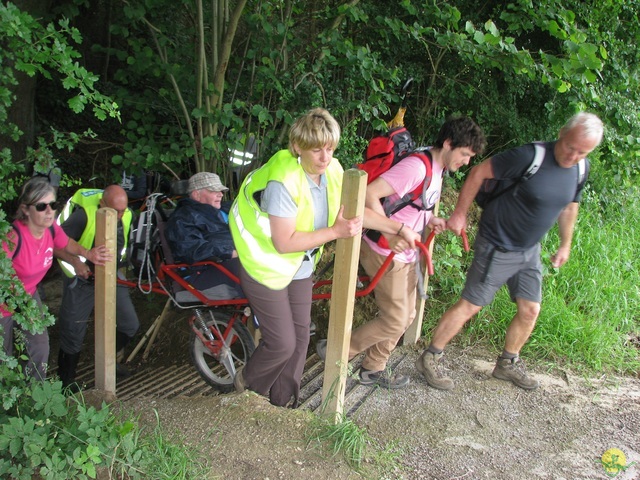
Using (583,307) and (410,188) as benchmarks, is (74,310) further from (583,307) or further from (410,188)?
(583,307)

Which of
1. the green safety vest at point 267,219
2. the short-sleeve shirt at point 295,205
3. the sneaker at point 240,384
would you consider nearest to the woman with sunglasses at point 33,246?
the green safety vest at point 267,219

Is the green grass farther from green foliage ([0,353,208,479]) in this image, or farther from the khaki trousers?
green foliage ([0,353,208,479])

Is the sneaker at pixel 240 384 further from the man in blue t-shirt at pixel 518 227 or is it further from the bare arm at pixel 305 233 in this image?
the man in blue t-shirt at pixel 518 227

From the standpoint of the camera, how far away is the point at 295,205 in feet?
8.71

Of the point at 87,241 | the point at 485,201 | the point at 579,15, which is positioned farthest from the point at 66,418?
the point at 579,15

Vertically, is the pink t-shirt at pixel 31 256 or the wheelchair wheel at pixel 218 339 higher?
the pink t-shirt at pixel 31 256

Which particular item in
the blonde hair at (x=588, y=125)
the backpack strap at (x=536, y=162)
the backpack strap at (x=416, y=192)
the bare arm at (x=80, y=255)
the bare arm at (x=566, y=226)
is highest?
the blonde hair at (x=588, y=125)

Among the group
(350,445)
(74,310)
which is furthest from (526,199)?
(74,310)

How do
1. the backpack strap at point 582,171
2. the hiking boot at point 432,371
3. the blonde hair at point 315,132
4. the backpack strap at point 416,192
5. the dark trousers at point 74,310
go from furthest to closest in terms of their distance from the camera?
the dark trousers at point 74,310
the hiking boot at point 432,371
the backpack strap at point 582,171
the backpack strap at point 416,192
the blonde hair at point 315,132

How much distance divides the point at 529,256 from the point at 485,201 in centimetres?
47

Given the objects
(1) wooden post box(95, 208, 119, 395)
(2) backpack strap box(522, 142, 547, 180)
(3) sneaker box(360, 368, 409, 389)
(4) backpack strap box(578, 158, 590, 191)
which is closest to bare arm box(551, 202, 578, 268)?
(4) backpack strap box(578, 158, 590, 191)

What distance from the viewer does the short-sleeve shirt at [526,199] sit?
3.40 meters

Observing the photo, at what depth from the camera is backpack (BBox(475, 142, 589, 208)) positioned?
11.1 ft

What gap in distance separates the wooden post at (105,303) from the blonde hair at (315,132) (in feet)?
4.27
